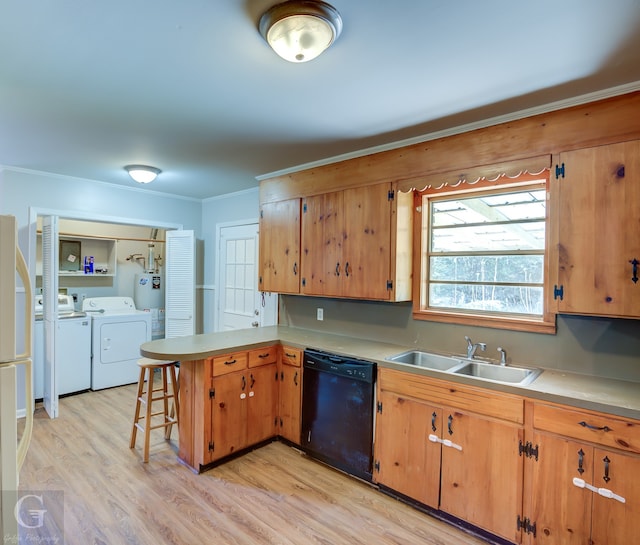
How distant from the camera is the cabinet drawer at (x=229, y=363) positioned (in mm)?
2756

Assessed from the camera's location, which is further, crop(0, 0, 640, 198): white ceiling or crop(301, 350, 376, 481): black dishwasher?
crop(301, 350, 376, 481): black dishwasher

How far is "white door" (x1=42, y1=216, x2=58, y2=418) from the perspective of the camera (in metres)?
3.67

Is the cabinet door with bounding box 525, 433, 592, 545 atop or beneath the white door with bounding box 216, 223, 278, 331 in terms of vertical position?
beneath

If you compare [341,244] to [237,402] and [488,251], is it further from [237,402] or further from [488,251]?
[237,402]

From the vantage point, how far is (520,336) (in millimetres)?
2477

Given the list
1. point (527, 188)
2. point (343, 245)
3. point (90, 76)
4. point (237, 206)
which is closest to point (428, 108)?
point (527, 188)

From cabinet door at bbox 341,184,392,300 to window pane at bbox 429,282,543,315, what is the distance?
0.45 meters

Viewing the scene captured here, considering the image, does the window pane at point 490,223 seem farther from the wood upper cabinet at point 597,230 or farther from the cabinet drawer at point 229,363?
the cabinet drawer at point 229,363

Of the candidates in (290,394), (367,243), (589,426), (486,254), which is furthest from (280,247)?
(589,426)

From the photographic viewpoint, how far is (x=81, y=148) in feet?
10.0

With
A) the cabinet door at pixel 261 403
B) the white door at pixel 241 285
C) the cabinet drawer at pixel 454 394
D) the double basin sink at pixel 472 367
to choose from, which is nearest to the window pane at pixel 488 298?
the double basin sink at pixel 472 367

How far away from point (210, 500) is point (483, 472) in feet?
5.59

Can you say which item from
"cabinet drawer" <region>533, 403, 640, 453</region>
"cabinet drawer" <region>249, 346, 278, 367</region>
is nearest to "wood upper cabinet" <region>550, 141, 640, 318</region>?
"cabinet drawer" <region>533, 403, 640, 453</region>

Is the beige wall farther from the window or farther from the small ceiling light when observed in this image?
the small ceiling light
